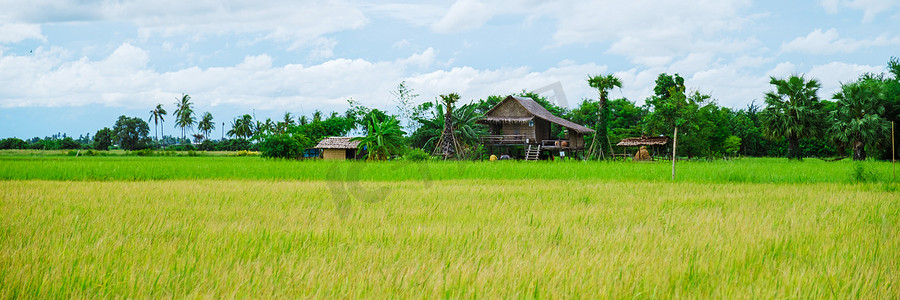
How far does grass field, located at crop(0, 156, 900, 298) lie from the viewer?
3445mm

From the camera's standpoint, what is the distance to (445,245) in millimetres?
4781

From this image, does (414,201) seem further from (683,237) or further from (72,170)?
(72,170)

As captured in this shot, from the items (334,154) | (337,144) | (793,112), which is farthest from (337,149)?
(793,112)

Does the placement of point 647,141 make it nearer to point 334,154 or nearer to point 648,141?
point 648,141

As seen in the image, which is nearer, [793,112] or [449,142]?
[449,142]

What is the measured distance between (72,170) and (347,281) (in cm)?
1419

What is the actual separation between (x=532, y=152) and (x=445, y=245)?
85.8 feet

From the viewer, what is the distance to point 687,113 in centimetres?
3366

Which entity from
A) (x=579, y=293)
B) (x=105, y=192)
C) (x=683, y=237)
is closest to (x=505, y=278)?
(x=579, y=293)

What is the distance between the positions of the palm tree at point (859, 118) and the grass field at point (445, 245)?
940 inches

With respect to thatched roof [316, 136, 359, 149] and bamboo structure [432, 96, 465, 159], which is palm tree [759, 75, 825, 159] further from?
thatched roof [316, 136, 359, 149]

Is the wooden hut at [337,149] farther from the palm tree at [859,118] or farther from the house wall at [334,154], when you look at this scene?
the palm tree at [859,118]

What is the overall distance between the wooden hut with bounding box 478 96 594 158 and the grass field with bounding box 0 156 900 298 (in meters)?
21.5

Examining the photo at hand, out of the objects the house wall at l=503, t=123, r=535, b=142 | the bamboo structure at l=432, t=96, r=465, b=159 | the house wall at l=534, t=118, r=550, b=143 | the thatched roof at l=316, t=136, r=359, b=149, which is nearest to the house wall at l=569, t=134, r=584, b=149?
the house wall at l=534, t=118, r=550, b=143
